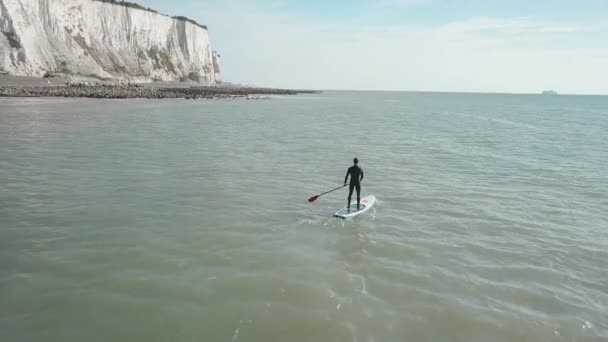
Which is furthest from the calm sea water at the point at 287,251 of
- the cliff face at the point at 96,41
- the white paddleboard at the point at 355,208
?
the cliff face at the point at 96,41

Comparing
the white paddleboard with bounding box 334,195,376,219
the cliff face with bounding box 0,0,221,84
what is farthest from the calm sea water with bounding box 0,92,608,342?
the cliff face with bounding box 0,0,221,84

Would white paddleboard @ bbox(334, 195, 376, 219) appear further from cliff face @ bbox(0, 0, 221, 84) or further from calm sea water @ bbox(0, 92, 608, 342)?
cliff face @ bbox(0, 0, 221, 84)

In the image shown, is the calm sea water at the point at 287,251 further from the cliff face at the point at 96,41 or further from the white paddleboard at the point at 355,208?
the cliff face at the point at 96,41

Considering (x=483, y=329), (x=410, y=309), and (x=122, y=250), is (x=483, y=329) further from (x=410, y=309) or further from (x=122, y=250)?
(x=122, y=250)

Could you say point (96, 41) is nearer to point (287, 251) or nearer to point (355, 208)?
point (355, 208)

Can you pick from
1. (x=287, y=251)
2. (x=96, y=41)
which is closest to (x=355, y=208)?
(x=287, y=251)
